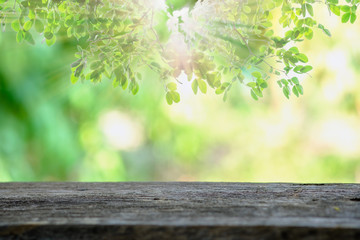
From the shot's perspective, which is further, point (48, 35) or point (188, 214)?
point (48, 35)

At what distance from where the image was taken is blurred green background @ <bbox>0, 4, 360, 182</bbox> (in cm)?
269

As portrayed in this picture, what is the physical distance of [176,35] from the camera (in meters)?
0.78

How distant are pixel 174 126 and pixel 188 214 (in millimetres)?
2691

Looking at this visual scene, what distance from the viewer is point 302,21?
2.46ft

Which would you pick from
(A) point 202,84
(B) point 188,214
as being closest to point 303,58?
(A) point 202,84

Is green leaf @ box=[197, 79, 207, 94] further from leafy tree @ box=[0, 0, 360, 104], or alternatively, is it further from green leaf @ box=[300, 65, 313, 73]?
green leaf @ box=[300, 65, 313, 73]

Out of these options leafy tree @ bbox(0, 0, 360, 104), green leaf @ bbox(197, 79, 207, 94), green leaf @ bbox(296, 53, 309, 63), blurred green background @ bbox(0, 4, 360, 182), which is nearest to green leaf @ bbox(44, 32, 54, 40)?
leafy tree @ bbox(0, 0, 360, 104)

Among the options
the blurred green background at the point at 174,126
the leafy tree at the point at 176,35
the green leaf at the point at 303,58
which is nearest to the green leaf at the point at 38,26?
the leafy tree at the point at 176,35

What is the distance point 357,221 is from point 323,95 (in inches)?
108

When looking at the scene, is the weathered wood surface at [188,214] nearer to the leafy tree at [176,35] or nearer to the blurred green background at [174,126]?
the leafy tree at [176,35]

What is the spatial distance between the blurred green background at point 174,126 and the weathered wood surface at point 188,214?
6.83 ft

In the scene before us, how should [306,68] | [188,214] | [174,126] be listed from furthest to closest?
[174,126] < [306,68] < [188,214]

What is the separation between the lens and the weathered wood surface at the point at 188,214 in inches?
12.6

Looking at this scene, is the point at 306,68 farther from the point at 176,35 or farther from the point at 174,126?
the point at 174,126
